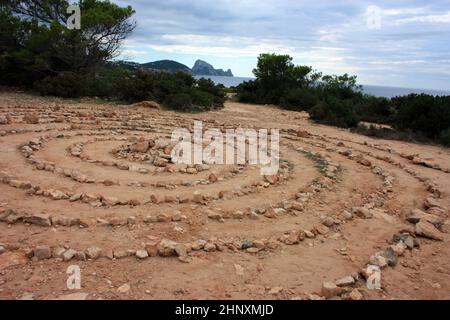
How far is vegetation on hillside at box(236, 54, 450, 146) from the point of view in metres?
12.5

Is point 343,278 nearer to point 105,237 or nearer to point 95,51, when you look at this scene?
point 105,237

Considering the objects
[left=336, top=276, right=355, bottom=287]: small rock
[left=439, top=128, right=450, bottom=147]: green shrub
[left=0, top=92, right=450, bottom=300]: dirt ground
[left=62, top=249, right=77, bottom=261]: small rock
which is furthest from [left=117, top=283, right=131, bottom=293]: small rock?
[left=439, top=128, right=450, bottom=147]: green shrub

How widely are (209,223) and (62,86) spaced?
1272 cm

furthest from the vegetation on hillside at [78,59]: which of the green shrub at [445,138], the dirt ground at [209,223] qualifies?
the green shrub at [445,138]

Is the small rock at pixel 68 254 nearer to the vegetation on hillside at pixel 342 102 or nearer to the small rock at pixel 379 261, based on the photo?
the small rock at pixel 379 261

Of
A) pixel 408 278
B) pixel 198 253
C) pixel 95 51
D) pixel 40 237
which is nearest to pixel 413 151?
pixel 408 278

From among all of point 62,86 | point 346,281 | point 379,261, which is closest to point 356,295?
point 346,281

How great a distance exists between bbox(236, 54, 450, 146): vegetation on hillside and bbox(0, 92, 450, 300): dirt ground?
407cm

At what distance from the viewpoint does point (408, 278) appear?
3.84 meters

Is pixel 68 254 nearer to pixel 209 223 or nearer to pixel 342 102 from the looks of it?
pixel 209 223

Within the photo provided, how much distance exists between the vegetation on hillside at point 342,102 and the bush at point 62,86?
912 centimetres

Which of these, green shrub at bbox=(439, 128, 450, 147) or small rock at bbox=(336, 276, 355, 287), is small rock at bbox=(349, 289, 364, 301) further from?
green shrub at bbox=(439, 128, 450, 147)

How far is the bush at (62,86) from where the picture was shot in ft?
50.2

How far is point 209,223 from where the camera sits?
4840 mm
